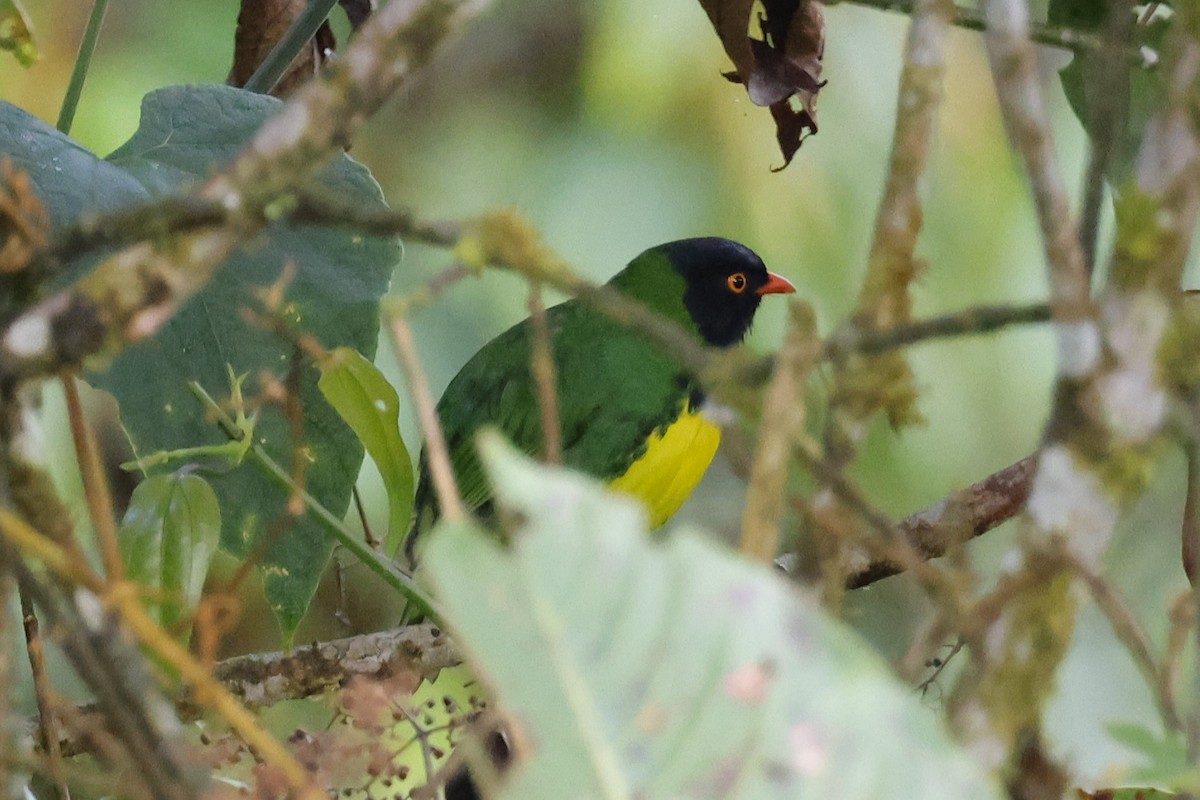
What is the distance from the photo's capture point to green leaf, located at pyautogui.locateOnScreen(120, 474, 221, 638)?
0.82 meters

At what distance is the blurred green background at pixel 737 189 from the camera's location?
2539 millimetres

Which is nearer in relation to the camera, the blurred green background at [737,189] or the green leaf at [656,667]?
the green leaf at [656,667]

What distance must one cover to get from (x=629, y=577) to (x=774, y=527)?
0.36 ft

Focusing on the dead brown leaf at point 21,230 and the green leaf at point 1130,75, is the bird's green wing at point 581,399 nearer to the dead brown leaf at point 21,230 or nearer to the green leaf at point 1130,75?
the green leaf at point 1130,75

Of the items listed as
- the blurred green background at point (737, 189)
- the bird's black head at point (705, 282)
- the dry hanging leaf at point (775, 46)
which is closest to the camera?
the dry hanging leaf at point (775, 46)

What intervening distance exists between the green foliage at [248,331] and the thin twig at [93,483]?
44cm

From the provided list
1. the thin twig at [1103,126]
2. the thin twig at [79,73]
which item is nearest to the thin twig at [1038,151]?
the thin twig at [1103,126]

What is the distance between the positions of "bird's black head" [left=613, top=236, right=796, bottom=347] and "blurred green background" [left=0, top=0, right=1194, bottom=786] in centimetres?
38

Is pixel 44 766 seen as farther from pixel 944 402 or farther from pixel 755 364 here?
pixel 944 402

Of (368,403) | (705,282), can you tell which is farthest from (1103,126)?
(705,282)

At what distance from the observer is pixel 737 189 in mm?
2668

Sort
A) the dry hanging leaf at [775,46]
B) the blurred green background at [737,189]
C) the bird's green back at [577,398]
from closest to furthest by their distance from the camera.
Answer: the dry hanging leaf at [775,46] < the bird's green back at [577,398] < the blurred green background at [737,189]

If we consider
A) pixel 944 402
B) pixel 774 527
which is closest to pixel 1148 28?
pixel 774 527

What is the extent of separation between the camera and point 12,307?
52 cm
